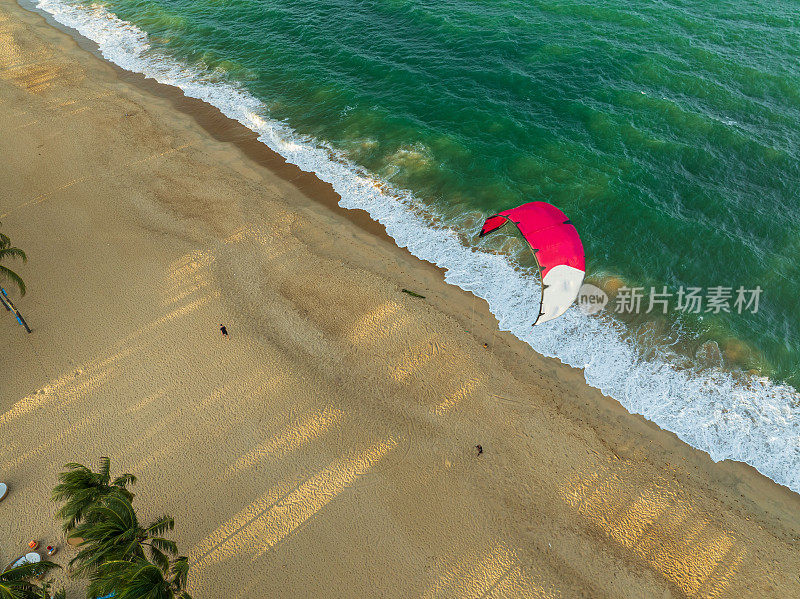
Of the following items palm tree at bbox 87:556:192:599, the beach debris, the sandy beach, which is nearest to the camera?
palm tree at bbox 87:556:192:599

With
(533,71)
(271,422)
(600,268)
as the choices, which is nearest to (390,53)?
(533,71)

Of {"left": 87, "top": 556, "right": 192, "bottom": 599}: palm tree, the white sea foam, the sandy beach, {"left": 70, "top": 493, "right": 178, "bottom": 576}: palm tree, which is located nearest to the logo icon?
the white sea foam

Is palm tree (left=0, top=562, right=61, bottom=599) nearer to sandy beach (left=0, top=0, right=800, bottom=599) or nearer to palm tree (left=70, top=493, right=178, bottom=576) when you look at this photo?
palm tree (left=70, top=493, right=178, bottom=576)

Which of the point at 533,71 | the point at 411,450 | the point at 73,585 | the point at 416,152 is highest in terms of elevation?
the point at 533,71

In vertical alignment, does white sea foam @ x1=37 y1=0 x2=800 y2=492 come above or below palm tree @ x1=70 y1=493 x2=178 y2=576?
below

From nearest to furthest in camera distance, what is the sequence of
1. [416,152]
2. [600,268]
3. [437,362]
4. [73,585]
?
[73,585], [437,362], [600,268], [416,152]

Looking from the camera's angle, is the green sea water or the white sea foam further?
the green sea water

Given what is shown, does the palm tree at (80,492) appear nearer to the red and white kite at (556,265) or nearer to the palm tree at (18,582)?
the palm tree at (18,582)

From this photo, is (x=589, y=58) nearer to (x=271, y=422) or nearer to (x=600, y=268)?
(x=600, y=268)
